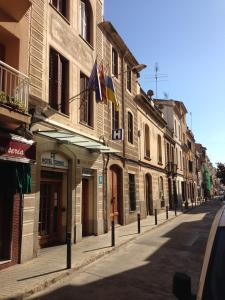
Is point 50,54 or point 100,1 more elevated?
point 100,1

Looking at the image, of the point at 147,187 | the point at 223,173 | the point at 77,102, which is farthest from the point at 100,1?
the point at 223,173

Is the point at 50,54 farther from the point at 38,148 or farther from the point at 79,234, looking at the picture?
the point at 79,234

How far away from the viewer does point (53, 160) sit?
12.5m

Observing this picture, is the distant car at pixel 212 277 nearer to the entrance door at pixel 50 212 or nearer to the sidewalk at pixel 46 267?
the sidewalk at pixel 46 267

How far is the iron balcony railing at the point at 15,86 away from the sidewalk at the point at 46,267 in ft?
13.4

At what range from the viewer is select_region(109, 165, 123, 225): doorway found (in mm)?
18275

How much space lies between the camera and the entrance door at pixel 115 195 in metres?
18.3

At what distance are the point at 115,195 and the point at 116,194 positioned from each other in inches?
8.4

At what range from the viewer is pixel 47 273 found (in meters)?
8.68

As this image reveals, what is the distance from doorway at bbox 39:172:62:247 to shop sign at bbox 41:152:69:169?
1.30 feet

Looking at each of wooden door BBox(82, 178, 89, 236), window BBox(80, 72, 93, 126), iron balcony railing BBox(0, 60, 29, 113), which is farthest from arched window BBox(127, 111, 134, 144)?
iron balcony railing BBox(0, 60, 29, 113)

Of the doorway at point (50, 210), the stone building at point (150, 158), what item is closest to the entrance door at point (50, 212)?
the doorway at point (50, 210)

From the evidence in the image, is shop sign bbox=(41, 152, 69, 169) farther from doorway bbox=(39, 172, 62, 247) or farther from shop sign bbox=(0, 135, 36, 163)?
shop sign bbox=(0, 135, 36, 163)

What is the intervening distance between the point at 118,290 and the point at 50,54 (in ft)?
27.9
